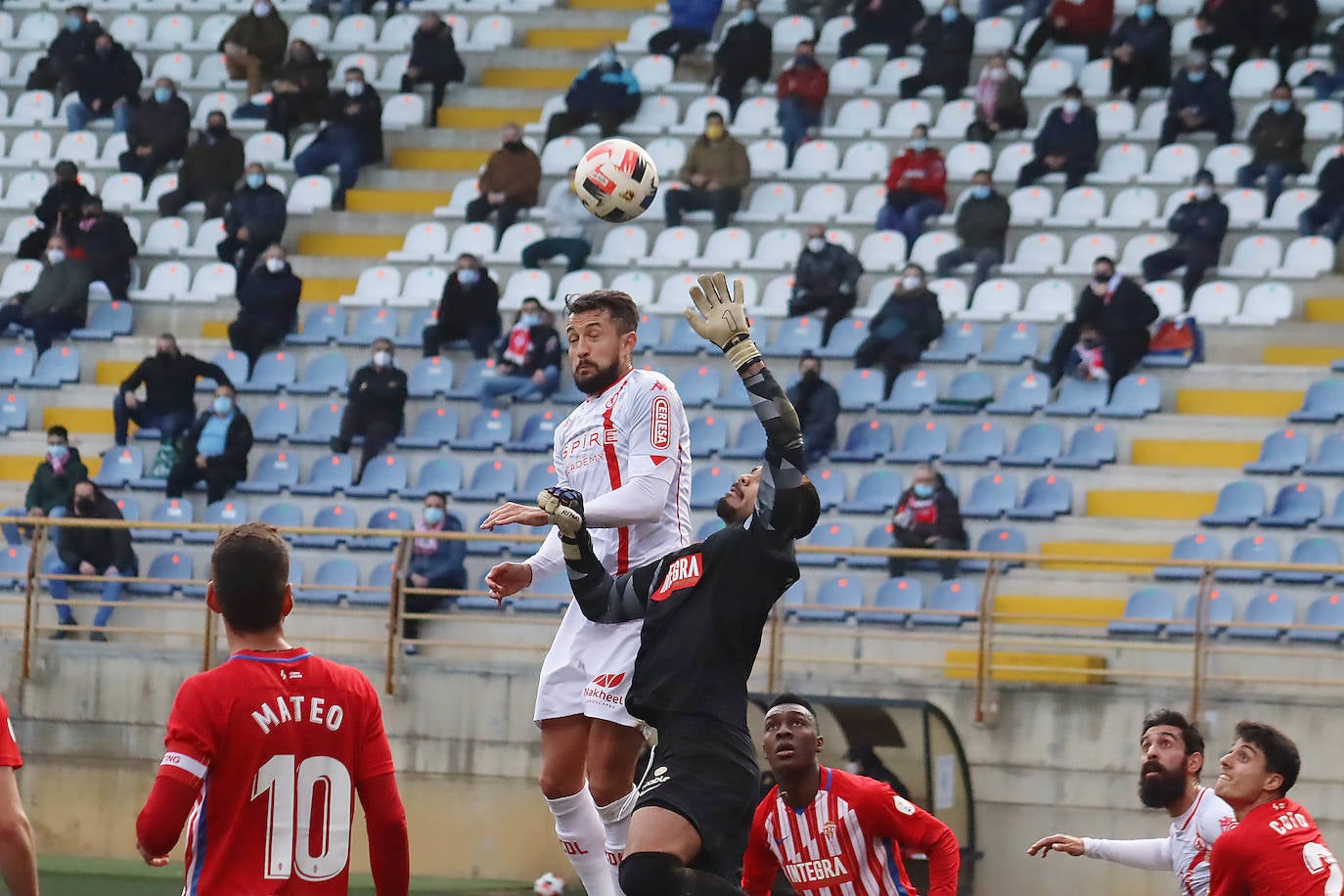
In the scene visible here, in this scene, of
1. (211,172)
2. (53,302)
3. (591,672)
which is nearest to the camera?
(591,672)

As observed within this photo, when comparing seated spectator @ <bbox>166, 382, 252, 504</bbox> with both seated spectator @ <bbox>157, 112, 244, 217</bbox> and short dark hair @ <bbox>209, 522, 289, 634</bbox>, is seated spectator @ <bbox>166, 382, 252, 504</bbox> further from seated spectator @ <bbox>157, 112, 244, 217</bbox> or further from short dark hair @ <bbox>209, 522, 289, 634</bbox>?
short dark hair @ <bbox>209, 522, 289, 634</bbox>

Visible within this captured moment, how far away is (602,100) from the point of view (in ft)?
64.1

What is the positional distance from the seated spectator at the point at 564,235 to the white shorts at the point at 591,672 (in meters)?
11.9

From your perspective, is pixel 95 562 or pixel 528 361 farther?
pixel 528 361

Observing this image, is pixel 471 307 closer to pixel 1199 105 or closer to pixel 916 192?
pixel 916 192

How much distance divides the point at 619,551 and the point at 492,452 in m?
9.97

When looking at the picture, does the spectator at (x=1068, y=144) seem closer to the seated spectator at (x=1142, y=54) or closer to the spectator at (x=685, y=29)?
the seated spectator at (x=1142, y=54)

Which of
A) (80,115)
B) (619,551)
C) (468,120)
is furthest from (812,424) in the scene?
(80,115)

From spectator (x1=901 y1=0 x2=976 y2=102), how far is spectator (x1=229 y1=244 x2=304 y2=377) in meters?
6.39

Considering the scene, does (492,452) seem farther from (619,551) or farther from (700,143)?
(619,551)

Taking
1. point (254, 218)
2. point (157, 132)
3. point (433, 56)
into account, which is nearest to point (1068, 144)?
point (433, 56)

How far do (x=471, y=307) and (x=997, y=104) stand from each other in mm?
5402

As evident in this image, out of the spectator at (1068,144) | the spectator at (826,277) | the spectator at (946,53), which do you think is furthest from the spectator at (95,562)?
the spectator at (946,53)

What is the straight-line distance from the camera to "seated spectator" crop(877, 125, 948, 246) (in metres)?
17.8
